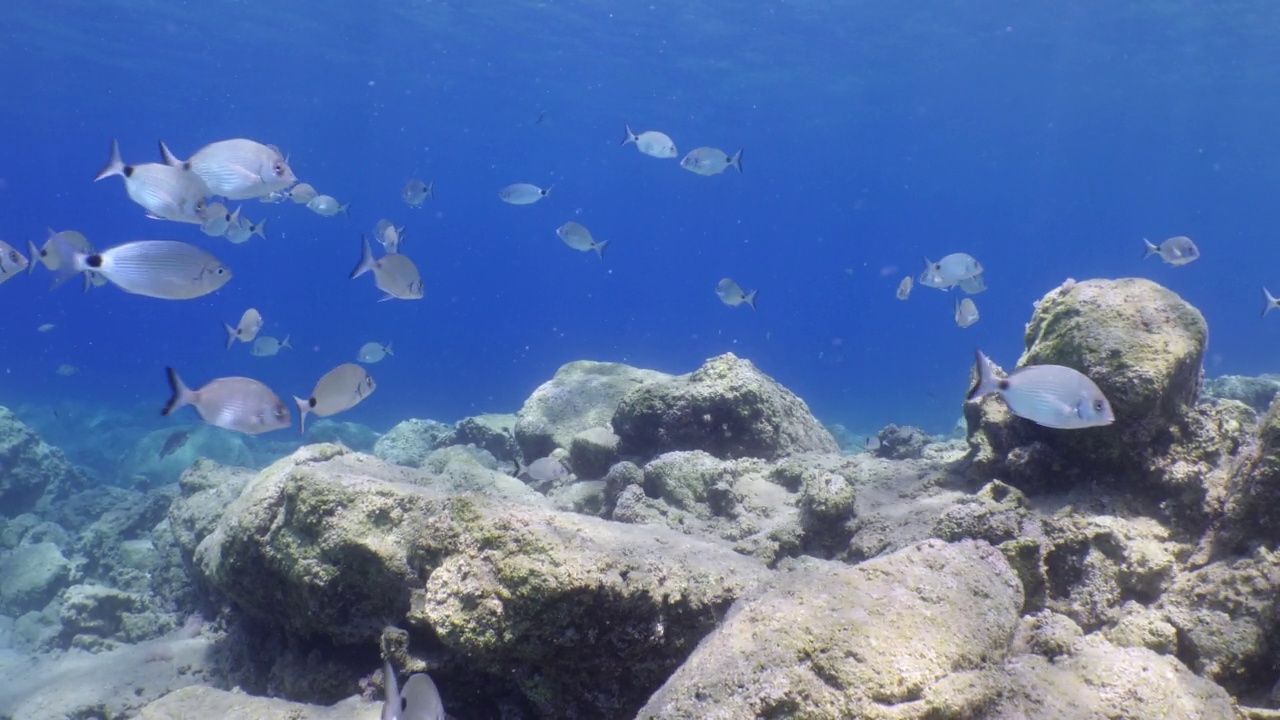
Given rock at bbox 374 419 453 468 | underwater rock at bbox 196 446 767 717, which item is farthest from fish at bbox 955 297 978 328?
rock at bbox 374 419 453 468

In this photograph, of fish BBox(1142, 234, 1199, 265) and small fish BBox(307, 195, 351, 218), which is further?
small fish BBox(307, 195, 351, 218)

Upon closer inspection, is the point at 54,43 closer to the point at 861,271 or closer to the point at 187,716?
the point at 187,716

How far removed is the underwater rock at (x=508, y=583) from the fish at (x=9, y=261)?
3149mm

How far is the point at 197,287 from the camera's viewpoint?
439cm

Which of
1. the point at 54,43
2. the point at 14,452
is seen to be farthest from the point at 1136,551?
the point at 54,43

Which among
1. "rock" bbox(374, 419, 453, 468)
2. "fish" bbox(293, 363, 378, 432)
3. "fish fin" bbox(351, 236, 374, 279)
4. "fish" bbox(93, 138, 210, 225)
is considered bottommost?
"fish" bbox(293, 363, 378, 432)

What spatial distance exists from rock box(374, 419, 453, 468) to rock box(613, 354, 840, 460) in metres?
5.20

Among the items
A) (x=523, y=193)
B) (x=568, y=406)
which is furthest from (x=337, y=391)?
(x=523, y=193)

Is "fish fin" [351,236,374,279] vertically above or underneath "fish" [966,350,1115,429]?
above

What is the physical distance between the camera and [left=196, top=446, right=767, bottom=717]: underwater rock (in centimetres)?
271

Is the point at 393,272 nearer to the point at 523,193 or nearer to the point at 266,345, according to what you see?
the point at 266,345

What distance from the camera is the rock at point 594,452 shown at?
655 centimetres

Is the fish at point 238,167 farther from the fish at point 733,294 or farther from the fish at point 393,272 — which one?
the fish at point 733,294

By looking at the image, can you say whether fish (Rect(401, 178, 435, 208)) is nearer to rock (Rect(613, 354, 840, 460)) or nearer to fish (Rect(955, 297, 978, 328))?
rock (Rect(613, 354, 840, 460))
